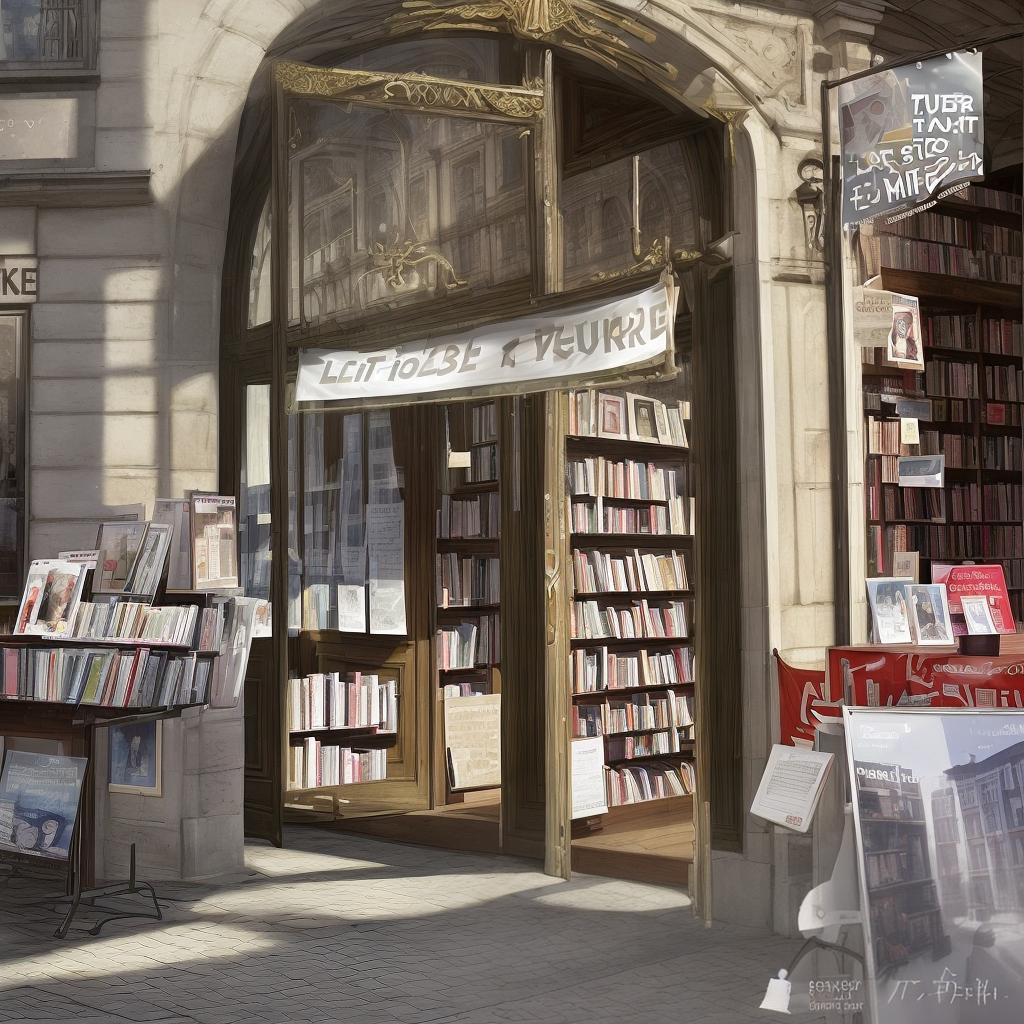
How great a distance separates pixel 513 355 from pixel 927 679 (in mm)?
2653

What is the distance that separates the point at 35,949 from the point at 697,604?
3459 mm

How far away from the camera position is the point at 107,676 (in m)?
6.06

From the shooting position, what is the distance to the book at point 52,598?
251 inches

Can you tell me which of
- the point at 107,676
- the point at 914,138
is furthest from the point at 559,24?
the point at 107,676

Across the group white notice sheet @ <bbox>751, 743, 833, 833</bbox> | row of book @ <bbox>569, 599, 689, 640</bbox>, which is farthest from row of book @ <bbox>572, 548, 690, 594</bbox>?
white notice sheet @ <bbox>751, 743, 833, 833</bbox>

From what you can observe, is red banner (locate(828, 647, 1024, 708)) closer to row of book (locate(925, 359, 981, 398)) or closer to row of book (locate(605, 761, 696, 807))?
row of book (locate(605, 761, 696, 807))

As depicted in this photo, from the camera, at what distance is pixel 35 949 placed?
5.82 m

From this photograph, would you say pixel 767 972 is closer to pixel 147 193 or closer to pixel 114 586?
pixel 114 586

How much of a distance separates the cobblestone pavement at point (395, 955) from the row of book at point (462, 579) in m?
1.77

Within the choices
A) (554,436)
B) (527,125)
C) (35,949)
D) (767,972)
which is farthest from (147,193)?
(767,972)

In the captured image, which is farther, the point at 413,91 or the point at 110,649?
the point at 413,91

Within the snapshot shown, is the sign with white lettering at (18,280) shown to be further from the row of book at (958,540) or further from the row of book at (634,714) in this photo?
the row of book at (958,540)

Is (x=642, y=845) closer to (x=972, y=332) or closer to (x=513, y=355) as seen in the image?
(x=513, y=355)

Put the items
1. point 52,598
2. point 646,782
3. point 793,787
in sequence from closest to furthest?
point 793,787, point 52,598, point 646,782
